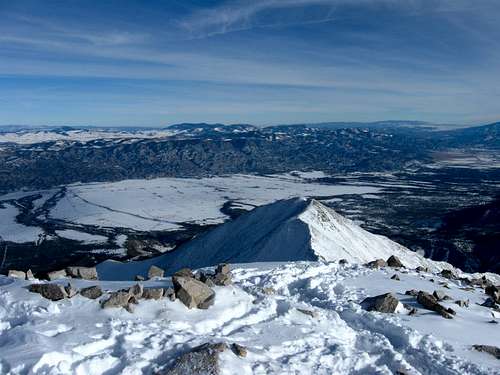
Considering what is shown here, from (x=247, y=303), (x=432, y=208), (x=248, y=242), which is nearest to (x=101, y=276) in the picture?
(x=248, y=242)

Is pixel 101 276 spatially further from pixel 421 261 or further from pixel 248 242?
pixel 421 261

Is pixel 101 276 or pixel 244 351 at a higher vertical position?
pixel 244 351

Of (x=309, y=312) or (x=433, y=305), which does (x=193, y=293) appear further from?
(x=433, y=305)

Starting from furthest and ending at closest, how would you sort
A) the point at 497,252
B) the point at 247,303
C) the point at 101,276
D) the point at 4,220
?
the point at 4,220
the point at 497,252
the point at 101,276
the point at 247,303

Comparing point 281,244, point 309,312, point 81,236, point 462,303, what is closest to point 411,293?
point 462,303

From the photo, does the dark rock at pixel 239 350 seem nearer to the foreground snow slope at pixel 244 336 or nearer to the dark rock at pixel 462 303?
the foreground snow slope at pixel 244 336

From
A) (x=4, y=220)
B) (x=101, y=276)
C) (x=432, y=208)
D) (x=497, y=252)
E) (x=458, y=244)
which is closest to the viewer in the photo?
(x=101, y=276)

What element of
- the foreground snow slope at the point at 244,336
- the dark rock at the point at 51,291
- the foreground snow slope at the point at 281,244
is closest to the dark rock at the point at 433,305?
the foreground snow slope at the point at 244,336
